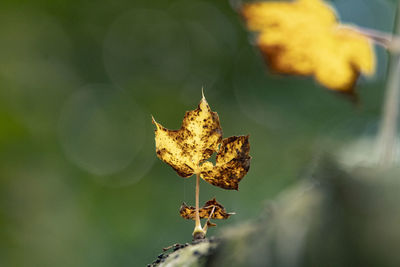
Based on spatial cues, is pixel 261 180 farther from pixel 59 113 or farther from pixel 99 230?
pixel 59 113

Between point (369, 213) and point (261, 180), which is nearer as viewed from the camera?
point (369, 213)

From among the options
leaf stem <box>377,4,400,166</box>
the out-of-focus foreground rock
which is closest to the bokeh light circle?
leaf stem <box>377,4,400,166</box>

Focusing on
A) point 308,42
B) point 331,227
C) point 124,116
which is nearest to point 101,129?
point 124,116

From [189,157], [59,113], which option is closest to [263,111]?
[59,113]

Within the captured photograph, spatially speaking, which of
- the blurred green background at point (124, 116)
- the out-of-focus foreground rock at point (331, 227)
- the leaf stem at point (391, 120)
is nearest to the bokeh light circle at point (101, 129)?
the blurred green background at point (124, 116)

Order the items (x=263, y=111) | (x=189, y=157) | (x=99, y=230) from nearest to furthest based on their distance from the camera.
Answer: (x=189, y=157) → (x=99, y=230) → (x=263, y=111)

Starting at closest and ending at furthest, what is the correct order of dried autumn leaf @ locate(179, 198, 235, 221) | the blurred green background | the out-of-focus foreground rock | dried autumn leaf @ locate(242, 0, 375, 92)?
Result: the out-of-focus foreground rock → dried autumn leaf @ locate(179, 198, 235, 221) → dried autumn leaf @ locate(242, 0, 375, 92) → the blurred green background

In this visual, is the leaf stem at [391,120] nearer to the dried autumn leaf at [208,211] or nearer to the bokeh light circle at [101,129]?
the dried autumn leaf at [208,211]

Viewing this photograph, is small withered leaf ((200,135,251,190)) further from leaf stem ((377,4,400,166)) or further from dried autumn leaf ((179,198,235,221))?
leaf stem ((377,4,400,166))
